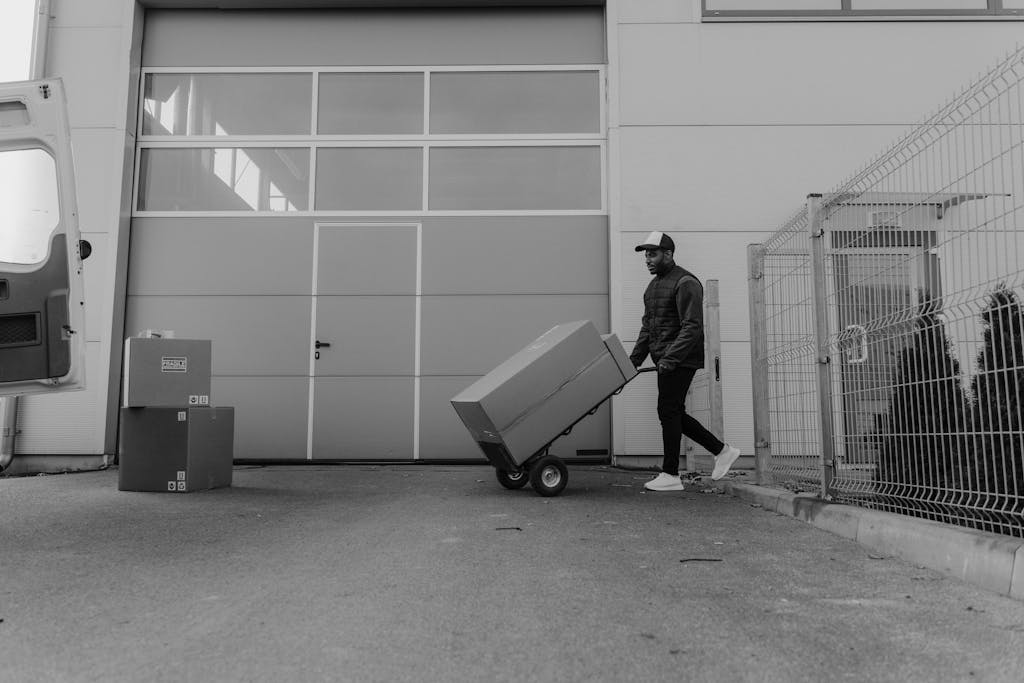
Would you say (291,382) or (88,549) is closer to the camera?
(88,549)

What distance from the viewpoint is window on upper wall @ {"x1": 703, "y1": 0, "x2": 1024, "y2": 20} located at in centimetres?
760

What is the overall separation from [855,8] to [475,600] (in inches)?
280

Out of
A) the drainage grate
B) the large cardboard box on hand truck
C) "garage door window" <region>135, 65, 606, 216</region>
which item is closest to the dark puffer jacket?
the large cardboard box on hand truck

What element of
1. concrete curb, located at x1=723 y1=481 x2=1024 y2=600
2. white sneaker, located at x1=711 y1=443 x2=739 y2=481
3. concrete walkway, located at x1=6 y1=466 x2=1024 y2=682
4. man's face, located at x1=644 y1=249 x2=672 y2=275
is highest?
man's face, located at x1=644 y1=249 x2=672 y2=275

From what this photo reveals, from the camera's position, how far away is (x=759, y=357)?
555 cm

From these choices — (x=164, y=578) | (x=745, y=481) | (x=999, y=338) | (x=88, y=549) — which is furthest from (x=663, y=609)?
(x=745, y=481)

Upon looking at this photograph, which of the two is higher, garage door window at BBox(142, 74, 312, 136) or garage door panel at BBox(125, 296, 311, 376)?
garage door window at BBox(142, 74, 312, 136)

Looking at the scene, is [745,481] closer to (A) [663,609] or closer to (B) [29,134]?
(A) [663,609]

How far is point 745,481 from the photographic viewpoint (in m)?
5.94

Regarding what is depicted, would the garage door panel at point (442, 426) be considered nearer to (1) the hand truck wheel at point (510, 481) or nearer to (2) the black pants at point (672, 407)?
(1) the hand truck wheel at point (510, 481)

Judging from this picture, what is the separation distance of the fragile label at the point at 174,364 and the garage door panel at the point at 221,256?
204 centimetres

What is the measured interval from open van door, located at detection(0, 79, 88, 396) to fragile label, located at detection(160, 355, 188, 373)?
1133mm

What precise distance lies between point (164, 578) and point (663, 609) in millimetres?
1820

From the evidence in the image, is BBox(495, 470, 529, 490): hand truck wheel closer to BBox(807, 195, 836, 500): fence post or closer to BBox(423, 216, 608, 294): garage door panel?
BBox(807, 195, 836, 500): fence post
